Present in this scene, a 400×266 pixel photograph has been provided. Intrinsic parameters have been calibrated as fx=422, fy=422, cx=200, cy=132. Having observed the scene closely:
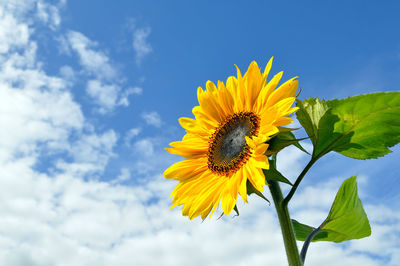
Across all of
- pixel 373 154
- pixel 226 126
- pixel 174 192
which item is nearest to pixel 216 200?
pixel 174 192

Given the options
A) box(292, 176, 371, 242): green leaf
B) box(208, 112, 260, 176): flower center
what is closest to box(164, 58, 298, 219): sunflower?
box(208, 112, 260, 176): flower center

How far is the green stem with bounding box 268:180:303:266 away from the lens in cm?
244

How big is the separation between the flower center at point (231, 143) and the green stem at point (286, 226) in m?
0.25

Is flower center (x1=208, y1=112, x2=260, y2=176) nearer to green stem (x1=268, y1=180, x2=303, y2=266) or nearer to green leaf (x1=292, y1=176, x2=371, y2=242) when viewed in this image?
green stem (x1=268, y1=180, x2=303, y2=266)

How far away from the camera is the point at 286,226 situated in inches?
97.3

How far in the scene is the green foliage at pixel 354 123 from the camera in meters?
2.33

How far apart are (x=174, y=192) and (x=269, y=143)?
74 centimetres

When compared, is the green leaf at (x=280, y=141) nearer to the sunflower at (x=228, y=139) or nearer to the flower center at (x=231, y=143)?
the sunflower at (x=228, y=139)

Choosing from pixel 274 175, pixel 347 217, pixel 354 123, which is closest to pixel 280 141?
pixel 274 175

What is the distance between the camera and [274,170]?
235 centimetres

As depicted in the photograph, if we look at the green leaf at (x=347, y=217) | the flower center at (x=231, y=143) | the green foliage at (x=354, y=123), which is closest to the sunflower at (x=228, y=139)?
the flower center at (x=231, y=143)

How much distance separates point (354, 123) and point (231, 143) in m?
0.76

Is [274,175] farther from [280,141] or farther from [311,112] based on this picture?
[311,112]

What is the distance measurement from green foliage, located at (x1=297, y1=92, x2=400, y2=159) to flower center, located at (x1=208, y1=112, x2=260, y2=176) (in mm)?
346
